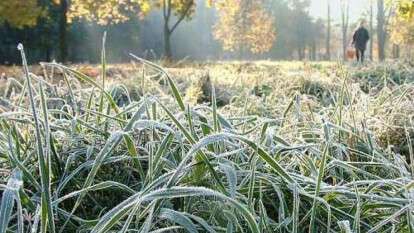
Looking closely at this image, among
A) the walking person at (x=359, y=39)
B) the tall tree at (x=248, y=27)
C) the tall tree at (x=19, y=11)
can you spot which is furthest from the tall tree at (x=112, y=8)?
the tall tree at (x=248, y=27)

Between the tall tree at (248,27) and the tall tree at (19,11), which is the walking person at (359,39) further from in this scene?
the tall tree at (248,27)

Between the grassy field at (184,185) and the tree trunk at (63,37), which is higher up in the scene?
the tree trunk at (63,37)

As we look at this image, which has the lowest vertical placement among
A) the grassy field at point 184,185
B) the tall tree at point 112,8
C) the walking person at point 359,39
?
the grassy field at point 184,185

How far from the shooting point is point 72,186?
113 centimetres

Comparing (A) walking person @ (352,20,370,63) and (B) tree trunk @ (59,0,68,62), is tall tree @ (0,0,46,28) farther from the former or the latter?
(A) walking person @ (352,20,370,63)

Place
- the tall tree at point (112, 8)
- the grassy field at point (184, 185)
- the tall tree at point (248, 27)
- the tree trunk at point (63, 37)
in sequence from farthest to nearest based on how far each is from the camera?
1. the tall tree at point (248, 27)
2. the tree trunk at point (63, 37)
3. the tall tree at point (112, 8)
4. the grassy field at point (184, 185)

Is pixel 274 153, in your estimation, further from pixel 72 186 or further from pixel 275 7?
pixel 275 7

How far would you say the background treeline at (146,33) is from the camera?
22497mm

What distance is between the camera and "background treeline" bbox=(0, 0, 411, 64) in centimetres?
2250

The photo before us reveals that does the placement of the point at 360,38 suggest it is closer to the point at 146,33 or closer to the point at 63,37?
the point at 63,37

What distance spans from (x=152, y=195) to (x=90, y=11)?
63.1 feet

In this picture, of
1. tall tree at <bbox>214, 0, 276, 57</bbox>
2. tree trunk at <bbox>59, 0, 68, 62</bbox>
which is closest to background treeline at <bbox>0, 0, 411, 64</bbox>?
tree trunk at <bbox>59, 0, 68, 62</bbox>

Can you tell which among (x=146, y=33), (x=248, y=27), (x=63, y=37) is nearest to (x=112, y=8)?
(x=63, y=37)

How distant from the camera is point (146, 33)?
4625cm
